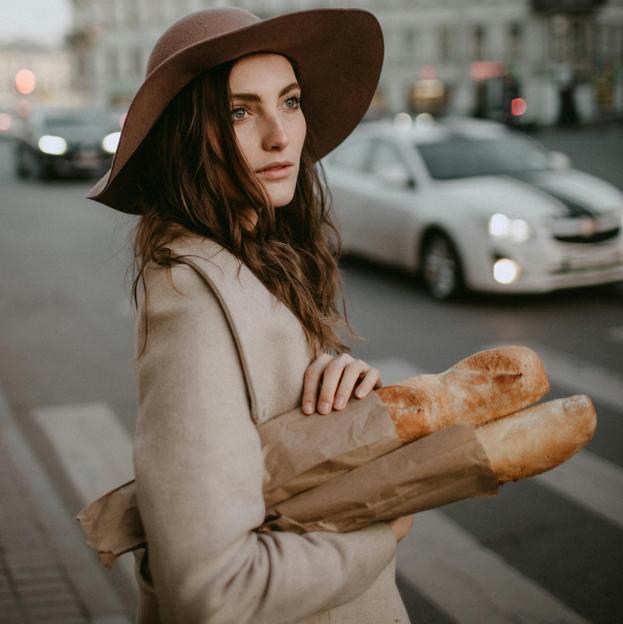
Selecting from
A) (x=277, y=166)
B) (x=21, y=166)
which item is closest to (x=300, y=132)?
(x=277, y=166)

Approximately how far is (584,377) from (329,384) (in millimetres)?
5358

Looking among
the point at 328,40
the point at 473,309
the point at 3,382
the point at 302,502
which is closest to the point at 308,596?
the point at 302,502

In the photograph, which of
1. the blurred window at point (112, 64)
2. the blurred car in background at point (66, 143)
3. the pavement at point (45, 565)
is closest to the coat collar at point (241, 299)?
the pavement at point (45, 565)

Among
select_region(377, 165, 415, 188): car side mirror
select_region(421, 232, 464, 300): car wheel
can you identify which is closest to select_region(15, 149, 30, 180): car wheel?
select_region(377, 165, 415, 188): car side mirror

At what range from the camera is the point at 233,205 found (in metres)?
1.62

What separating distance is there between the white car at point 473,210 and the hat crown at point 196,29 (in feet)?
22.6

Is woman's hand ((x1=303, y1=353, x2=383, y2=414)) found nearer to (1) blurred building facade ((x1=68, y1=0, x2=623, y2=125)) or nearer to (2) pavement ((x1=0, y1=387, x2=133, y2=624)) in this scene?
(2) pavement ((x1=0, y1=387, x2=133, y2=624))

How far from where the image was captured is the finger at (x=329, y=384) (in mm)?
1474

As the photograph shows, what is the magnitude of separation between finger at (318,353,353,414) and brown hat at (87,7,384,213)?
530 mm

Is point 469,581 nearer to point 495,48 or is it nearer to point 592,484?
point 592,484

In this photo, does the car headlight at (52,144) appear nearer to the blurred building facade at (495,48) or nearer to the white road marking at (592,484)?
the white road marking at (592,484)

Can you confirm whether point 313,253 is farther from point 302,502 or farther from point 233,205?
point 302,502

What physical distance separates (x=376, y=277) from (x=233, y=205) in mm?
8758

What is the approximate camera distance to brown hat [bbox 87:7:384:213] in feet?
4.97
